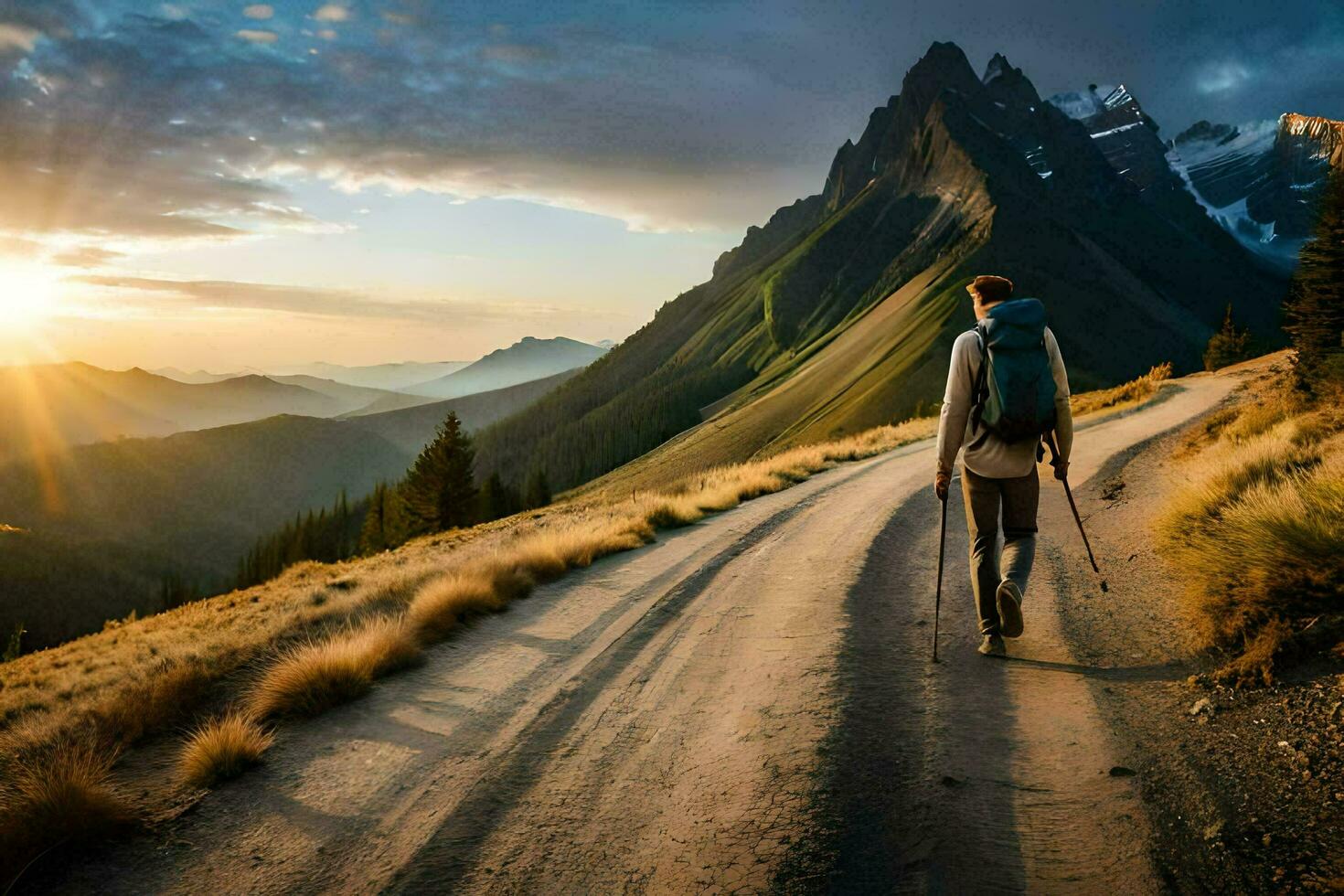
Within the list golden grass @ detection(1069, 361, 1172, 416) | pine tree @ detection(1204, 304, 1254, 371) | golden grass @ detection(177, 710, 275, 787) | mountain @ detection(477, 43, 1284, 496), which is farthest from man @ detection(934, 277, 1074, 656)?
pine tree @ detection(1204, 304, 1254, 371)

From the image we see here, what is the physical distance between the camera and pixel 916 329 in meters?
101

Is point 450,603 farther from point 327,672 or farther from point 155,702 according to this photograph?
point 155,702

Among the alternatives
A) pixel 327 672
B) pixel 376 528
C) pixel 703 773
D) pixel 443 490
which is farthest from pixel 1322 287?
pixel 376 528

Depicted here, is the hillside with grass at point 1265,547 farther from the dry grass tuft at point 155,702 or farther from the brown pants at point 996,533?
the dry grass tuft at point 155,702

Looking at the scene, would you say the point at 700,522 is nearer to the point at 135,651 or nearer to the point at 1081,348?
the point at 135,651

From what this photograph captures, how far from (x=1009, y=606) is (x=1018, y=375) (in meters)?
1.88

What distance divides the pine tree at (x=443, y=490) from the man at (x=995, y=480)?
164 ft

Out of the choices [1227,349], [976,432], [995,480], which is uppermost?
[1227,349]

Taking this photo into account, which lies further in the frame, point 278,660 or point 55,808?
point 278,660

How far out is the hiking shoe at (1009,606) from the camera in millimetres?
5551

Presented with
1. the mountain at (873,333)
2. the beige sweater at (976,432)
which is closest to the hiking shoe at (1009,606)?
the beige sweater at (976,432)

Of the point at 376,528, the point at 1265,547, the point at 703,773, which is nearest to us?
the point at 703,773

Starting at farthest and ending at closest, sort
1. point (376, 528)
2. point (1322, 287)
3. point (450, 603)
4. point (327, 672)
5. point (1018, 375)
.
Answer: point (376, 528)
point (1322, 287)
point (450, 603)
point (327, 672)
point (1018, 375)

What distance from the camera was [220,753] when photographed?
4.59 metres
